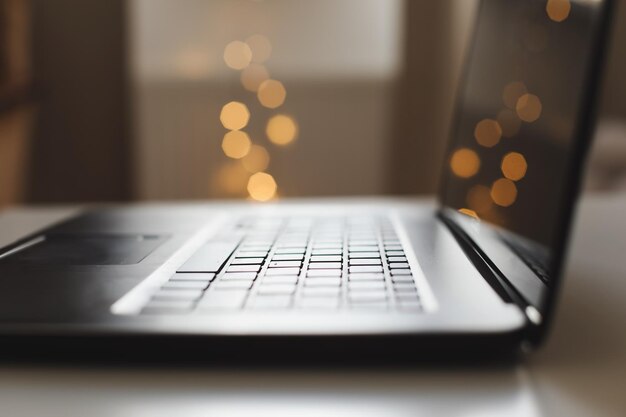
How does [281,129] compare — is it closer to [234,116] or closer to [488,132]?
[234,116]

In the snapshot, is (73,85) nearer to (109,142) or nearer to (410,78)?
(109,142)

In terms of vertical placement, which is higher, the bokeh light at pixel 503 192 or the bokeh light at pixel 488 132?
the bokeh light at pixel 488 132

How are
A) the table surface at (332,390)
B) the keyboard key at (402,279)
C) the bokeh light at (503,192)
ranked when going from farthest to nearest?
the bokeh light at (503,192) → the keyboard key at (402,279) → the table surface at (332,390)

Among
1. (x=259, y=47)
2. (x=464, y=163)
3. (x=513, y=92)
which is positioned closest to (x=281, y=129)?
(x=259, y=47)

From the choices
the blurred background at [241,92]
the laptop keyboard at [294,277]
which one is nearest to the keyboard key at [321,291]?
the laptop keyboard at [294,277]

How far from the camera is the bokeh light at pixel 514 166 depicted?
52 cm

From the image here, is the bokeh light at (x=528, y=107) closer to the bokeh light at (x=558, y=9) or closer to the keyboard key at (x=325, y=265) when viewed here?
the bokeh light at (x=558, y=9)

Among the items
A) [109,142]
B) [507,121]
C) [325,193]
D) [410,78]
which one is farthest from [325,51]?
[507,121]

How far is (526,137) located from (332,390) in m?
0.27

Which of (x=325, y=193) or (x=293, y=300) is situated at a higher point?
(x=293, y=300)

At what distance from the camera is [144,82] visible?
2.12 metres

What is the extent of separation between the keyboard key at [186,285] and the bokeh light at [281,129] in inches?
69.3

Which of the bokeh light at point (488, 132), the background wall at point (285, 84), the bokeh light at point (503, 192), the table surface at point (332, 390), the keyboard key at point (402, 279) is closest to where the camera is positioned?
the table surface at point (332, 390)

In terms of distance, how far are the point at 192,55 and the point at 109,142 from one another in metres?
0.37
